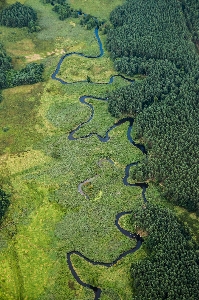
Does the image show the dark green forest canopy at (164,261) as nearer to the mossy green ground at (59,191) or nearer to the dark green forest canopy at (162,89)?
the mossy green ground at (59,191)

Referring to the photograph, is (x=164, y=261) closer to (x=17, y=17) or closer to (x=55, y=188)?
(x=55, y=188)

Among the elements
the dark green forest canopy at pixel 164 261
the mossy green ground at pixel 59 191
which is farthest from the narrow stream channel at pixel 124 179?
the dark green forest canopy at pixel 164 261

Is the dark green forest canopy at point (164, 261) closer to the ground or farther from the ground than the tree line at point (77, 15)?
closer to the ground

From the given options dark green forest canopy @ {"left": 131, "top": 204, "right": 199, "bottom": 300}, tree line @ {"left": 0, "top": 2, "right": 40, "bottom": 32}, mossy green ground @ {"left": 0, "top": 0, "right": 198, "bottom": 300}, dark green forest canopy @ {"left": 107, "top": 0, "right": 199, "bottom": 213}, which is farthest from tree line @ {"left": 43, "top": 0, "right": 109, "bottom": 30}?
dark green forest canopy @ {"left": 131, "top": 204, "right": 199, "bottom": 300}

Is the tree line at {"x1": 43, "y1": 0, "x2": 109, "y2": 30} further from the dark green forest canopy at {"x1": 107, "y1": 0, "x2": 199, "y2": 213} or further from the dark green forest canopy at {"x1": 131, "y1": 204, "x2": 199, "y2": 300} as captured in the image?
the dark green forest canopy at {"x1": 131, "y1": 204, "x2": 199, "y2": 300}

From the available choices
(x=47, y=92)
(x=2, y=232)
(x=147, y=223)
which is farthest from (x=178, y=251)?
(x=47, y=92)

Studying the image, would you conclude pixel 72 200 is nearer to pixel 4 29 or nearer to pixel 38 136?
pixel 38 136

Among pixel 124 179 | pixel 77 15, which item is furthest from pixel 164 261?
pixel 77 15
